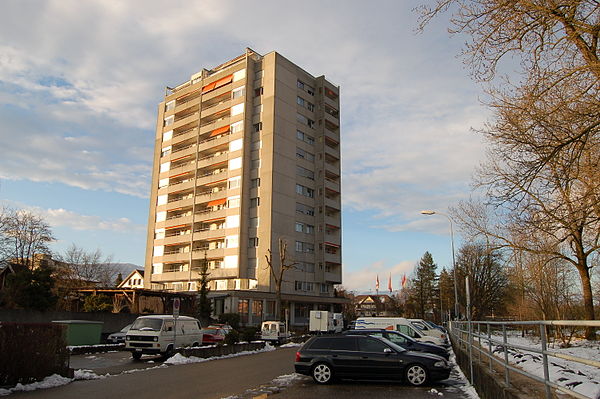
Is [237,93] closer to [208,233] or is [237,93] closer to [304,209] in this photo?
[304,209]

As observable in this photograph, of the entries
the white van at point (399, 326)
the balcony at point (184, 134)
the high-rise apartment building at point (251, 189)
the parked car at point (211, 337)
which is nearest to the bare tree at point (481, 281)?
the high-rise apartment building at point (251, 189)

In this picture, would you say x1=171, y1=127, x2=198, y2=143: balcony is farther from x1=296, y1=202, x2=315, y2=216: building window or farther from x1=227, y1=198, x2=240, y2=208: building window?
x1=296, y1=202, x2=315, y2=216: building window

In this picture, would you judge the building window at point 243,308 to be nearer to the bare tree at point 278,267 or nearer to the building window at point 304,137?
the bare tree at point 278,267

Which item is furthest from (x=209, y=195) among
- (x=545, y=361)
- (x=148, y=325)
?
(x=545, y=361)

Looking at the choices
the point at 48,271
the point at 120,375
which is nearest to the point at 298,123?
the point at 48,271

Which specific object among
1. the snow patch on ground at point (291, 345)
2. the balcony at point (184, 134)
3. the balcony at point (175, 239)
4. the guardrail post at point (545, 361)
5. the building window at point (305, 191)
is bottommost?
the snow patch on ground at point (291, 345)

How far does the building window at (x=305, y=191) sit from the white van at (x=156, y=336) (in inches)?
1768

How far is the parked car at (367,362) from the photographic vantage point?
43.7ft

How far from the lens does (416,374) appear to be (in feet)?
43.8

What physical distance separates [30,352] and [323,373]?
810cm

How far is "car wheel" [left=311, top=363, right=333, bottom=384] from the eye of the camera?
13.8 meters

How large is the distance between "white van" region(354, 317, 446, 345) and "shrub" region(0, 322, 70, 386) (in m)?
16.5

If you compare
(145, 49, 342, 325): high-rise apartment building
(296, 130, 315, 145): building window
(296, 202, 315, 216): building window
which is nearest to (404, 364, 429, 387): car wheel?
(145, 49, 342, 325): high-rise apartment building

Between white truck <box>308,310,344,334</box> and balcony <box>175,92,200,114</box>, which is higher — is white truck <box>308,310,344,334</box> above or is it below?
below
